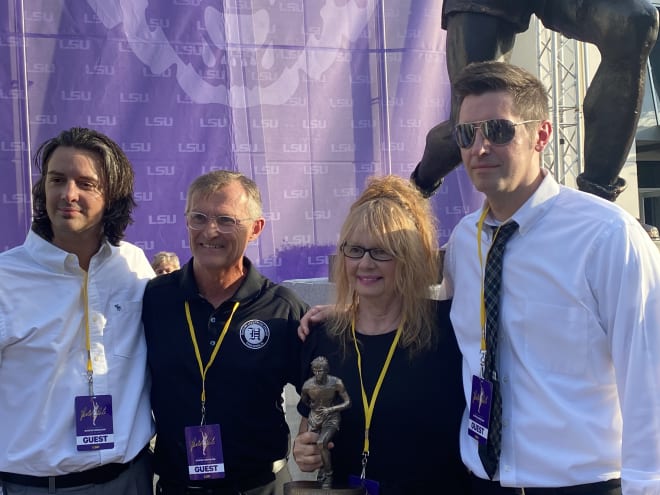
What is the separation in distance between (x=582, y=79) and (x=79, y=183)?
34.0 feet

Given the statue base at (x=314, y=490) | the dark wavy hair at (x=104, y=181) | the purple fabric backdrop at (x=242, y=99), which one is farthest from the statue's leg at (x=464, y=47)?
the purple fabric backdrop at (x=242, y=99)

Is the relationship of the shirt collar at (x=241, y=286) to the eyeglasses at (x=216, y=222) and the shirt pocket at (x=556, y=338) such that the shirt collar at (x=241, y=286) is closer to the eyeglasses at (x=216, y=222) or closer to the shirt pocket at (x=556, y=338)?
the eyeglasses at (x=216, y=222)

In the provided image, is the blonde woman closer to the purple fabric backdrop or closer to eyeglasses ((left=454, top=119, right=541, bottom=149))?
eyeglasses ((left=454, top=119, right=541, bottom=149))

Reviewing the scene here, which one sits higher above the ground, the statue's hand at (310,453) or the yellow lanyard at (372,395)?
the yellow lanyard at (372,395)

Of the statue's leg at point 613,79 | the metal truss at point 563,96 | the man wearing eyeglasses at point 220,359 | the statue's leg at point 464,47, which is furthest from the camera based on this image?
the metal truss at point 563,96

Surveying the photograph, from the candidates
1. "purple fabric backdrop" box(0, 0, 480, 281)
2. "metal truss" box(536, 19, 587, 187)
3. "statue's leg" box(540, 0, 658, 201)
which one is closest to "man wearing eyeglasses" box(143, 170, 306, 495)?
"statue's leg" box(540, 0, 658, 201)

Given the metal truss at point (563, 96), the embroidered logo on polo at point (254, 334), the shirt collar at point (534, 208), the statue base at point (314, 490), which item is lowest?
the statue base at point (314, 490)

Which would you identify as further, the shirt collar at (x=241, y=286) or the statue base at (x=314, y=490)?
the shirt collar at (x=241, y=286)

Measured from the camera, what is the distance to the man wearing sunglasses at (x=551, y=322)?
1546mm

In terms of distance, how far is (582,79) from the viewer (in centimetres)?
1099

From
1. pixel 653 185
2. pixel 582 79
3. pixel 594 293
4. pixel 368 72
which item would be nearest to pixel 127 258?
pixel 594 293

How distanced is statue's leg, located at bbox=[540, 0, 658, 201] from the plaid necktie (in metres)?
1.51

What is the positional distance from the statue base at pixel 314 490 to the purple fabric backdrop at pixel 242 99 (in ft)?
20.7

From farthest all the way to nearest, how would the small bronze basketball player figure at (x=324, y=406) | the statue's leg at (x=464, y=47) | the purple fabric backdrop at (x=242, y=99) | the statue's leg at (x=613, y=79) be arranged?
1. the purple fabric backdrop at (x=242, y=99)
2. the statue's leg at (x=464, y=47)
3. the statue's leg at (x=613, y=79)
4. the small bronze basketball player figure at (x=324, y=406)
